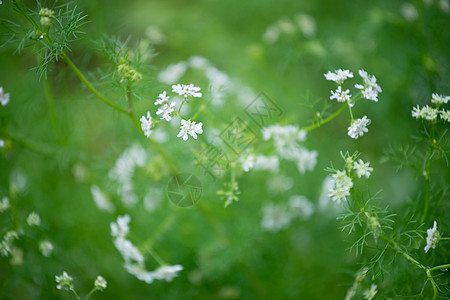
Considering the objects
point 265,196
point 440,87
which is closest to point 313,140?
point 265,196

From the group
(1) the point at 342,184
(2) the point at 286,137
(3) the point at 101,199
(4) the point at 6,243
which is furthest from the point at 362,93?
(4) the point at 6,243

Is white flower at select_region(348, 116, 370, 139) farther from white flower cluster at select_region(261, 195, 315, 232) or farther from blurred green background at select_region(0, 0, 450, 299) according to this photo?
white flower cluster at select_region(261, 195, 315, 232)

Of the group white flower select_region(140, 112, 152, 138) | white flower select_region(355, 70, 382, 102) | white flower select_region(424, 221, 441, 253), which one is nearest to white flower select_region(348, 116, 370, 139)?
white flower select_region(355, 70, 382, 102)

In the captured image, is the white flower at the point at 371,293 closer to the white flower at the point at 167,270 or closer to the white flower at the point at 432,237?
the white flower at the point at 432,237

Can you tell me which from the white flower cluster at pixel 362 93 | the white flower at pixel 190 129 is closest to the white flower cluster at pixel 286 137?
the white flower cluster at pixel 362 93

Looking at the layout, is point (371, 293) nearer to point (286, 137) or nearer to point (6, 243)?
point (286, 137)

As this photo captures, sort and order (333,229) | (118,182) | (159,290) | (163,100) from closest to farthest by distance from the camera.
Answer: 1. (163,100)
2. (118,182)
3. (159,290)
4. (333,229)

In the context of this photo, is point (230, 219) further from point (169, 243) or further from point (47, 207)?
point (47, 207)
